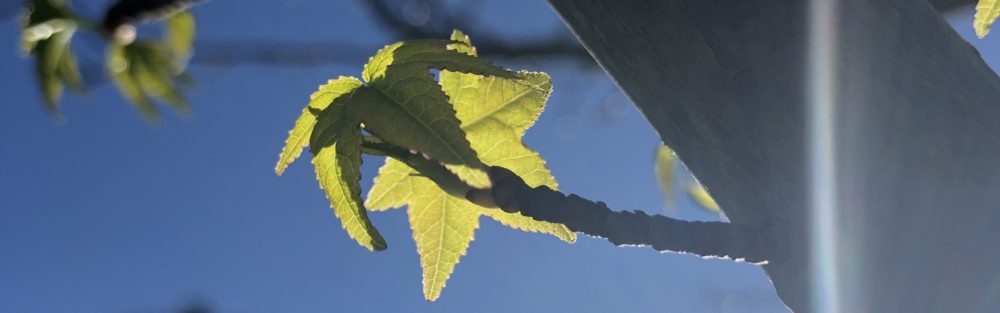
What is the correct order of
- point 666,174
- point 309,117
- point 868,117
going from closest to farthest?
point 868,117
point 309,117
point 666,174

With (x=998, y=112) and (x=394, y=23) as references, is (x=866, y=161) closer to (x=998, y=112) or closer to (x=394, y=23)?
Result: (x=998, y=112)

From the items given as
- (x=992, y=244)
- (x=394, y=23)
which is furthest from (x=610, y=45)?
(x=394, y=23)

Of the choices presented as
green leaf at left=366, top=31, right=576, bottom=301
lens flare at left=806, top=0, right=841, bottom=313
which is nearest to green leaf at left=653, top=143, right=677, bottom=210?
green leaf at left=366, top=31, right=576, bottom=301

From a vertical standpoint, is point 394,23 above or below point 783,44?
above

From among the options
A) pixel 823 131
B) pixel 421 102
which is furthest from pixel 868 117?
pixel 421 102

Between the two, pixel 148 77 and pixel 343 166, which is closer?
pixel 343 166

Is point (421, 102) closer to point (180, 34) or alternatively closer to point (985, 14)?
point (180, 34)
